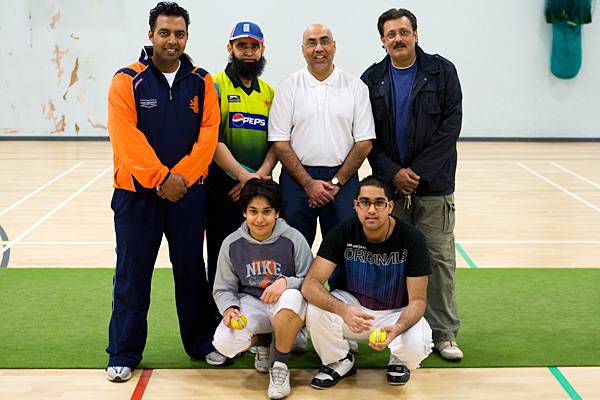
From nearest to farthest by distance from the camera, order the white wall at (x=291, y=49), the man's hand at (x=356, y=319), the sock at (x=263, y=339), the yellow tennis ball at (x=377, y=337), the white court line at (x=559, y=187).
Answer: the yellow tennis ball at (x=377, y=337)
the man's hand at (x=356, y=319)
the sock at (x=263, y=339)
the white court line at (x=559, y=187)
the white wall at (x=291, y=49)

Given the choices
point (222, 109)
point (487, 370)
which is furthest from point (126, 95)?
point (487, 370)

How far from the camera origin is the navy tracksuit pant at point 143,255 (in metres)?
4.07

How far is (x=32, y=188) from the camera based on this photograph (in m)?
9.27

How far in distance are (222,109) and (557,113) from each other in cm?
988

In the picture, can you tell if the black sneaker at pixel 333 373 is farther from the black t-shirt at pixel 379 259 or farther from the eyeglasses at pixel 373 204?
the eyeglasses at pixel 373 204

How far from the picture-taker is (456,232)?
7309 mm

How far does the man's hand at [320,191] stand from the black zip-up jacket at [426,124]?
27 centimetres

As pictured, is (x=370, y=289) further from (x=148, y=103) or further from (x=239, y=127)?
(x=148, y=103)

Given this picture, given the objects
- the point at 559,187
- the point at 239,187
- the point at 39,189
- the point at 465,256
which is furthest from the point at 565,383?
the point at 39,189

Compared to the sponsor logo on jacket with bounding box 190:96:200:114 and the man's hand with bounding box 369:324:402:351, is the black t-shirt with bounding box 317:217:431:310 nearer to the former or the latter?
the man's hand with bounding box 369:324:402:351

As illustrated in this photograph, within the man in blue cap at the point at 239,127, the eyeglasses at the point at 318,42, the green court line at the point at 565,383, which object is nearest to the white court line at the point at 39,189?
the man in blue cap at the point at 239,127

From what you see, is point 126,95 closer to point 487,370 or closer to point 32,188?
point 487,370

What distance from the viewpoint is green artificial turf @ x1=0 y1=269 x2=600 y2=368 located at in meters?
4.34

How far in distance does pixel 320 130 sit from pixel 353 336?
1.10 meters
